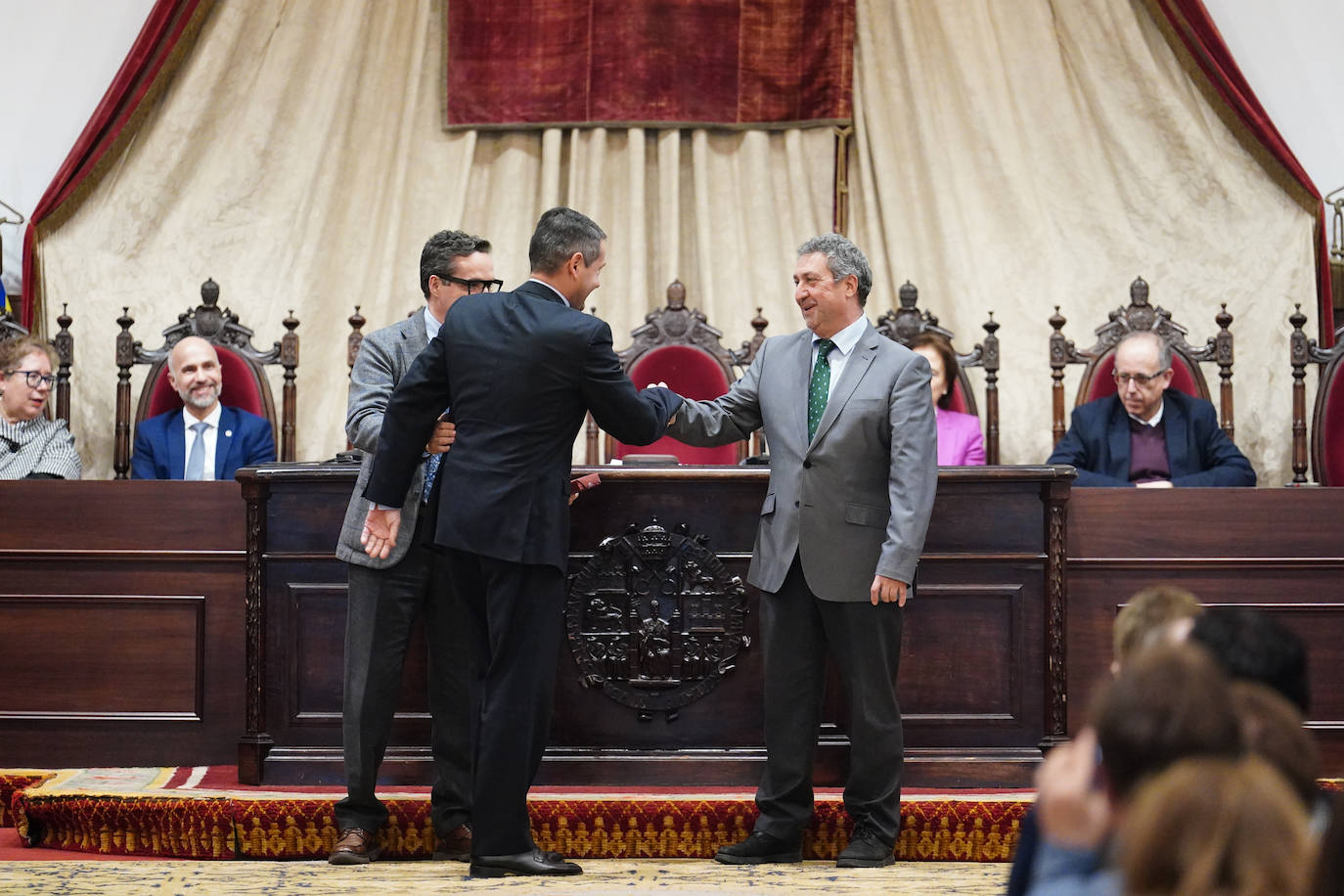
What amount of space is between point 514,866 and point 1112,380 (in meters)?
3.11

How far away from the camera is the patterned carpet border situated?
3217 mm

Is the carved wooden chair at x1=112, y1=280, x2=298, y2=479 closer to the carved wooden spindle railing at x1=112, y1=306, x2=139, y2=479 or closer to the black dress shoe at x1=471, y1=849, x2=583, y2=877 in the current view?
the carved wooden spindle railing at x1=112, y1=306, x2=139, y2=479

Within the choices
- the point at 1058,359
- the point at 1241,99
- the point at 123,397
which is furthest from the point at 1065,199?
the point at 123,397

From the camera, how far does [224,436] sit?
4.63 m

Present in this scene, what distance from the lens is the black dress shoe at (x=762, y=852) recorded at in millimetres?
3117

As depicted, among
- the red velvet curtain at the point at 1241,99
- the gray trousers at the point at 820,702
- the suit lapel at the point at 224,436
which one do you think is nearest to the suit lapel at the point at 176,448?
the suit lapel at the point at 224,436

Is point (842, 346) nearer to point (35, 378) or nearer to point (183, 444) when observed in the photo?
point (183, 444)

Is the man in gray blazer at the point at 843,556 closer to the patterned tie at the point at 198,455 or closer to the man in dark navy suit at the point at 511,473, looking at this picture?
the man in dark navy suit at the point at 511,473

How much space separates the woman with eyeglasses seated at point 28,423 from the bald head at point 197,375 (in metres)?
0.40

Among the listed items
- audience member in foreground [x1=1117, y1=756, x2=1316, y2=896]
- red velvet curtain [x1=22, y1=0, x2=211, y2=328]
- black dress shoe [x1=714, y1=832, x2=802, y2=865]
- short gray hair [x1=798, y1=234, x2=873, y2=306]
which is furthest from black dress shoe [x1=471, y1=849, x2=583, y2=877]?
red velvet curtain [x1=22, y1=0, x2=211, y2=328]

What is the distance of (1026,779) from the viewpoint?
134 inches

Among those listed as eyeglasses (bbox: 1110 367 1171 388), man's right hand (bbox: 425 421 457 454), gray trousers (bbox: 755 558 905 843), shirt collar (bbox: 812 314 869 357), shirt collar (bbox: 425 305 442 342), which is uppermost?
eyeglasses (bbox: 1110 367 1171 388)

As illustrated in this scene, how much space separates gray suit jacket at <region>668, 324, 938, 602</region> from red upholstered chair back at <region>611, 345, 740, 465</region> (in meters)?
1.80

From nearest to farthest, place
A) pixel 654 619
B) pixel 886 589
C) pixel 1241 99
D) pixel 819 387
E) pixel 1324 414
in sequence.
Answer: pixel 886 589 < pixel 819 387 < pixel 654 619 < pixel 1324 414 < pixel 1241 99
